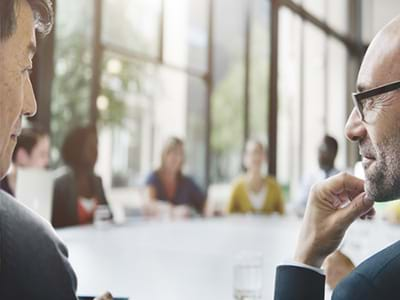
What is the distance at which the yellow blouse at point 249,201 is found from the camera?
3768mm

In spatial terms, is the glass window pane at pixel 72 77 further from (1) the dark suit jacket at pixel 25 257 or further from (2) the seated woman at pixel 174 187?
(1) the dark suit jacket at pixel 25 257

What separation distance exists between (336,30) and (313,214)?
1703 millimetres

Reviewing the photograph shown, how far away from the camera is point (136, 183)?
3.62 meters

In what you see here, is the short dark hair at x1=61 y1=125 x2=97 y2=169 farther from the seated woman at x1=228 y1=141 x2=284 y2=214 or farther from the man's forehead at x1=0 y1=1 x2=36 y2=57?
the seated woman at x1=228 y1=141 x2=284 y2=214

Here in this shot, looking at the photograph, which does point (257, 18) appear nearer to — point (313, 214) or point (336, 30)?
point (336, 30)

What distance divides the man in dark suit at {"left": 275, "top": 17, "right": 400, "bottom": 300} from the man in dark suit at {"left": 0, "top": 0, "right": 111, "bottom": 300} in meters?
0.34

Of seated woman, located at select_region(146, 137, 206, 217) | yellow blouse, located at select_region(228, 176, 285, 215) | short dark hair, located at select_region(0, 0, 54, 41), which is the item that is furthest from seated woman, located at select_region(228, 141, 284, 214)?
short dark hair, located at select_region(0, 0, 54, 41)

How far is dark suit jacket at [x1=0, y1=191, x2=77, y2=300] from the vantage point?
0.62m

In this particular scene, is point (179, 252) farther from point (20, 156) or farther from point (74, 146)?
point (20, 156)

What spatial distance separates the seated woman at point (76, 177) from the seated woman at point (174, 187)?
1322 millimetres

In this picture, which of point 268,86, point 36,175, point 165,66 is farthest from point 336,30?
point 268,86

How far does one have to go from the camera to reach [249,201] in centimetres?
378

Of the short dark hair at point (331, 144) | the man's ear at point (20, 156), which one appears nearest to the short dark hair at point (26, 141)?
the man's ear at point (20, 156)

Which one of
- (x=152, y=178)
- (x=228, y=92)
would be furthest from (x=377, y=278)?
(x=228, y=92)
